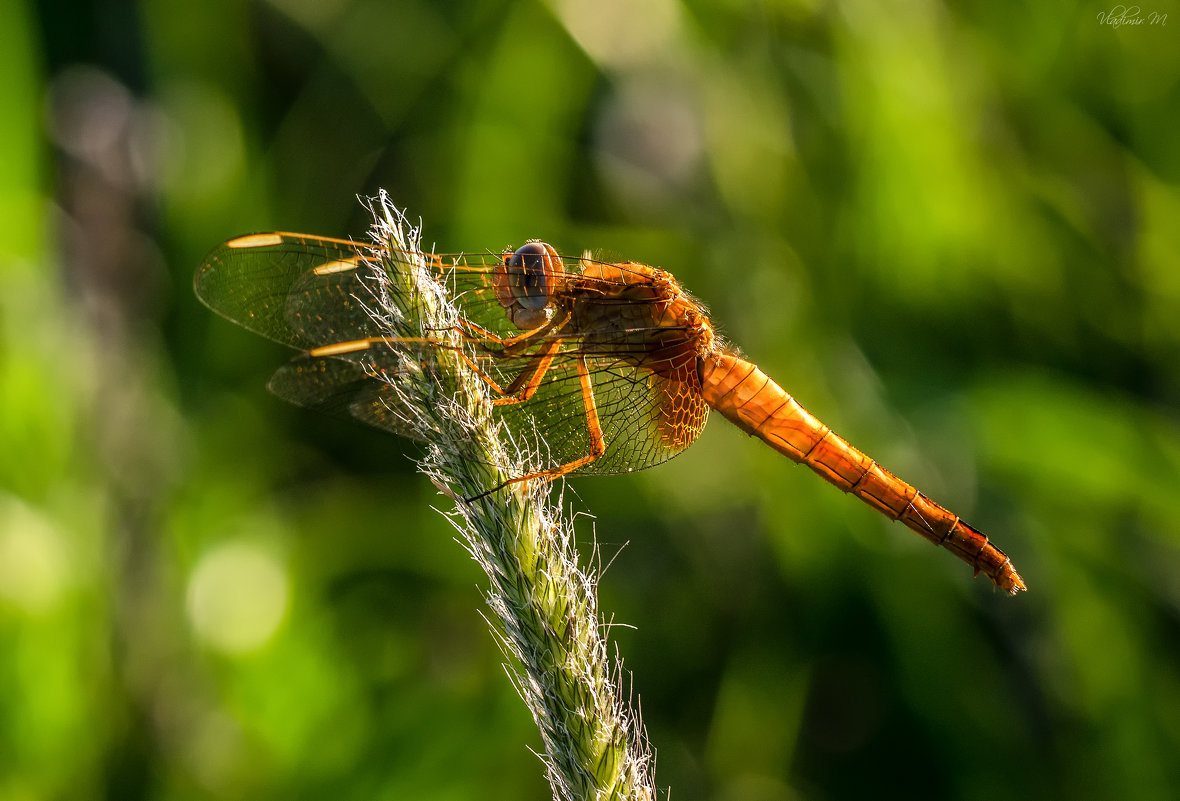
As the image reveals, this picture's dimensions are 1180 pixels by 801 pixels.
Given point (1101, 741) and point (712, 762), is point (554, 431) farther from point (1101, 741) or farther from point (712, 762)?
point (1101, 741)

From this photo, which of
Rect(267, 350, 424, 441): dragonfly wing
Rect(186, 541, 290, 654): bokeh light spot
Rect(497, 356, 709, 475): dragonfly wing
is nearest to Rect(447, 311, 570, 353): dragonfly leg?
Rect(497, 356, 709, 475): dragonfly wing

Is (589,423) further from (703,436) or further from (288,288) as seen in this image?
(703,436)

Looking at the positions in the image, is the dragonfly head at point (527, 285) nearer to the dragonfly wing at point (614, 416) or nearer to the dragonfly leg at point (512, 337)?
the dragonfly leg at point (512, 337)

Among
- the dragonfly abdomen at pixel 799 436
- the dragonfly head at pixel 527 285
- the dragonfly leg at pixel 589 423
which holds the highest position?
the dragonfly abdomen at pixel 799 436

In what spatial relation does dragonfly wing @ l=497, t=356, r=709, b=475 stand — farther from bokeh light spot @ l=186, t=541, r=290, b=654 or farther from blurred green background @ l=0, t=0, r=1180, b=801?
bokeh light spot @ l=186, t=541, r=290, b=654

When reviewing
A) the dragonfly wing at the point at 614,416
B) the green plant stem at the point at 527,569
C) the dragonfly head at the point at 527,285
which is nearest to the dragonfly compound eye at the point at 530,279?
the dragonfly head at the point at 527,285
